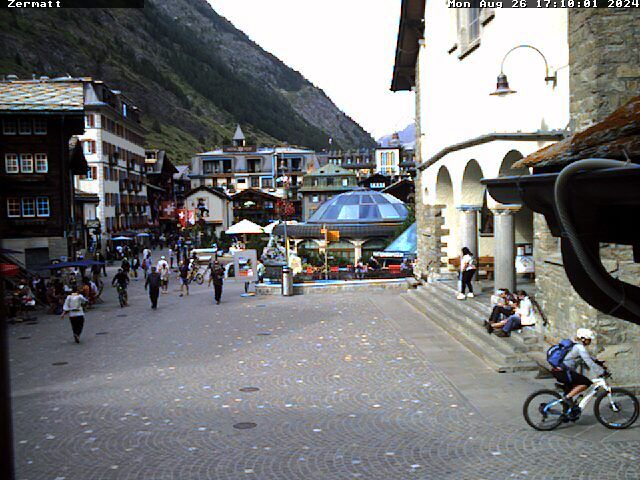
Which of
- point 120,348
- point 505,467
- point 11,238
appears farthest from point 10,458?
point 11,238

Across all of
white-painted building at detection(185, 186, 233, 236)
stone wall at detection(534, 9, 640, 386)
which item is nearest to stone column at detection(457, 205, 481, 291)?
stone wall at detection(534, 9, 640, 386)

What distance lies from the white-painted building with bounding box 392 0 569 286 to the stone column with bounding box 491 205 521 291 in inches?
1.9

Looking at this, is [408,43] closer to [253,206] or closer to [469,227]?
[469,227]

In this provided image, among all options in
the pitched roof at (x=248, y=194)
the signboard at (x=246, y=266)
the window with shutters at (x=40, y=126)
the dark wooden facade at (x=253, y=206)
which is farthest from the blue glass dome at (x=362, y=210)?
the dark wooden facade at (x=253, y=206)

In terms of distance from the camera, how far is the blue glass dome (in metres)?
51.4

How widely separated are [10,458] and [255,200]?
339 feet

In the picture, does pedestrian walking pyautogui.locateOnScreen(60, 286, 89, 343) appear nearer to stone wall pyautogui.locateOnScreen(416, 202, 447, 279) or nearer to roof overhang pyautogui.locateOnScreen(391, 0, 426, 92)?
stone wall pyautogui.locateOnScreen(416, 202, 447, 279)

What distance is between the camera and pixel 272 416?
11477mm

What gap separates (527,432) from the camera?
33.8 feet

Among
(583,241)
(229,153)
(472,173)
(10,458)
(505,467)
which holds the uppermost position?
(229,153)

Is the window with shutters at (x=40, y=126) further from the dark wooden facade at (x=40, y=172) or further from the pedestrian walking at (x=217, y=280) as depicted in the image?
the pedestrian walking at (x=217, y=280)

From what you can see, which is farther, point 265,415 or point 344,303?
point 344,303

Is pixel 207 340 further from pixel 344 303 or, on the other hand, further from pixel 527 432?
pixel 527 432

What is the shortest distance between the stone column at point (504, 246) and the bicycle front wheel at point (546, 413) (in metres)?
7.96
